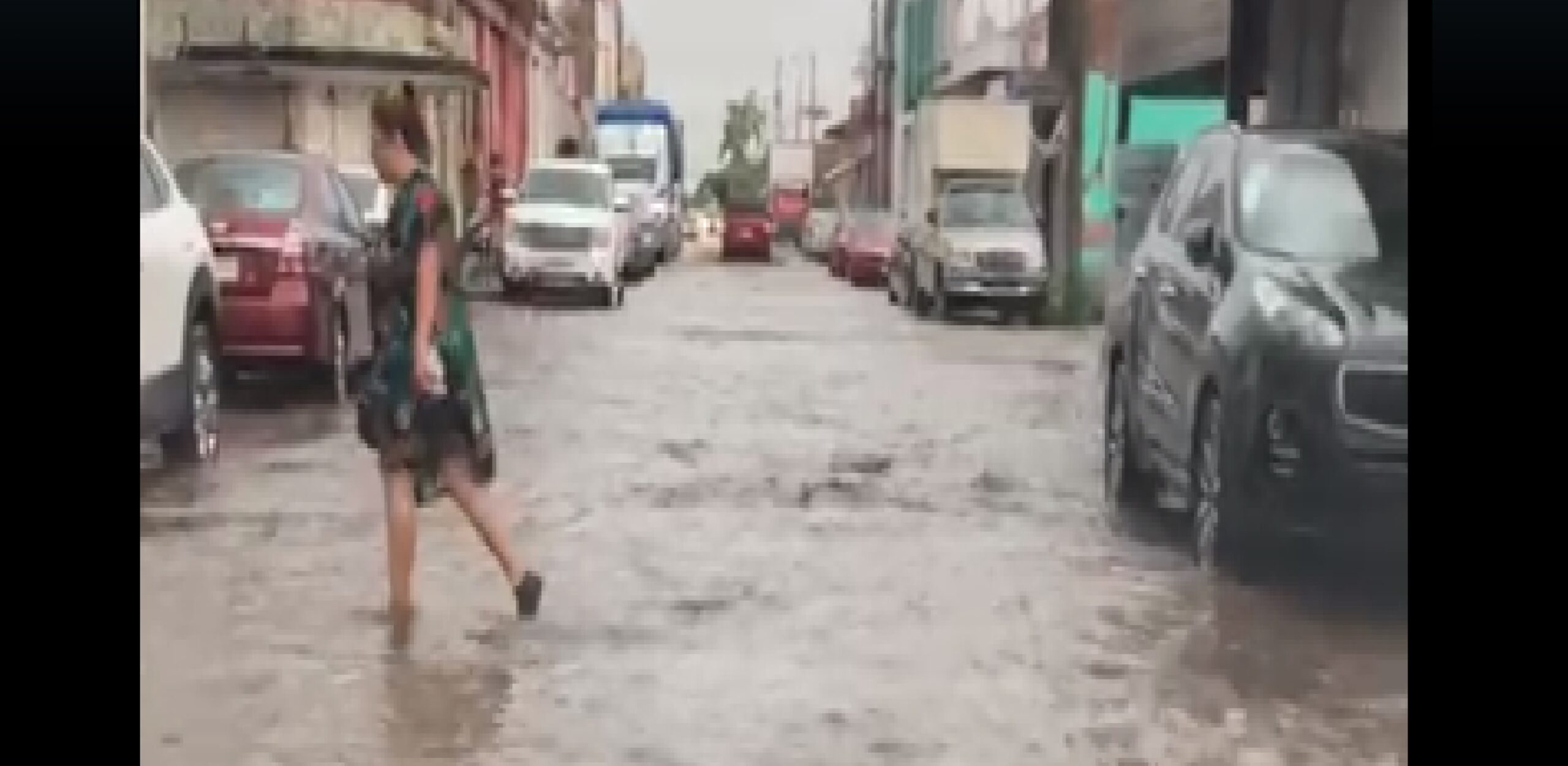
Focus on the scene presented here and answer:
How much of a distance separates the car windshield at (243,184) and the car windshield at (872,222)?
18954 mm

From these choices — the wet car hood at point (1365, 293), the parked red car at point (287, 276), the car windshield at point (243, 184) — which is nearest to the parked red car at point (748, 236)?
the parked red car at point (287, 276)

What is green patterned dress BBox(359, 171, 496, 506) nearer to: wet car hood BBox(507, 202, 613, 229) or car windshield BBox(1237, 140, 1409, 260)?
→ car windshield BBox(1237, 140, 1409, 260)

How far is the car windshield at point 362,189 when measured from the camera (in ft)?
27.7

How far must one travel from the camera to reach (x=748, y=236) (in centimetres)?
A: 3091

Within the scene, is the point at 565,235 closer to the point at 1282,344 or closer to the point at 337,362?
the point at 337,362

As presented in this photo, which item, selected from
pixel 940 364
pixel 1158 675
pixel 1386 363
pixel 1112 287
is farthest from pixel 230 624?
pixel 940 364

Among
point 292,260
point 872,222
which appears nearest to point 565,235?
point 292,260

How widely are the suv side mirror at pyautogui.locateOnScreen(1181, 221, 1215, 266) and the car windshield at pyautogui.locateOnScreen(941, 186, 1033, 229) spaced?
9.27 meters

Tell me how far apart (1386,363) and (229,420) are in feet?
17.8

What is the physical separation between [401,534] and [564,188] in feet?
14.8

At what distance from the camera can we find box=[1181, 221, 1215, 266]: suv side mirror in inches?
340

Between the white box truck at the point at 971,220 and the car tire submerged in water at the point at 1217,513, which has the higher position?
the white box truck at the point at 971,220

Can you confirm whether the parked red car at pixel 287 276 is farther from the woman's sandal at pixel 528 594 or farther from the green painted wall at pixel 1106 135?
the green painted wall at pixel 1106 135
